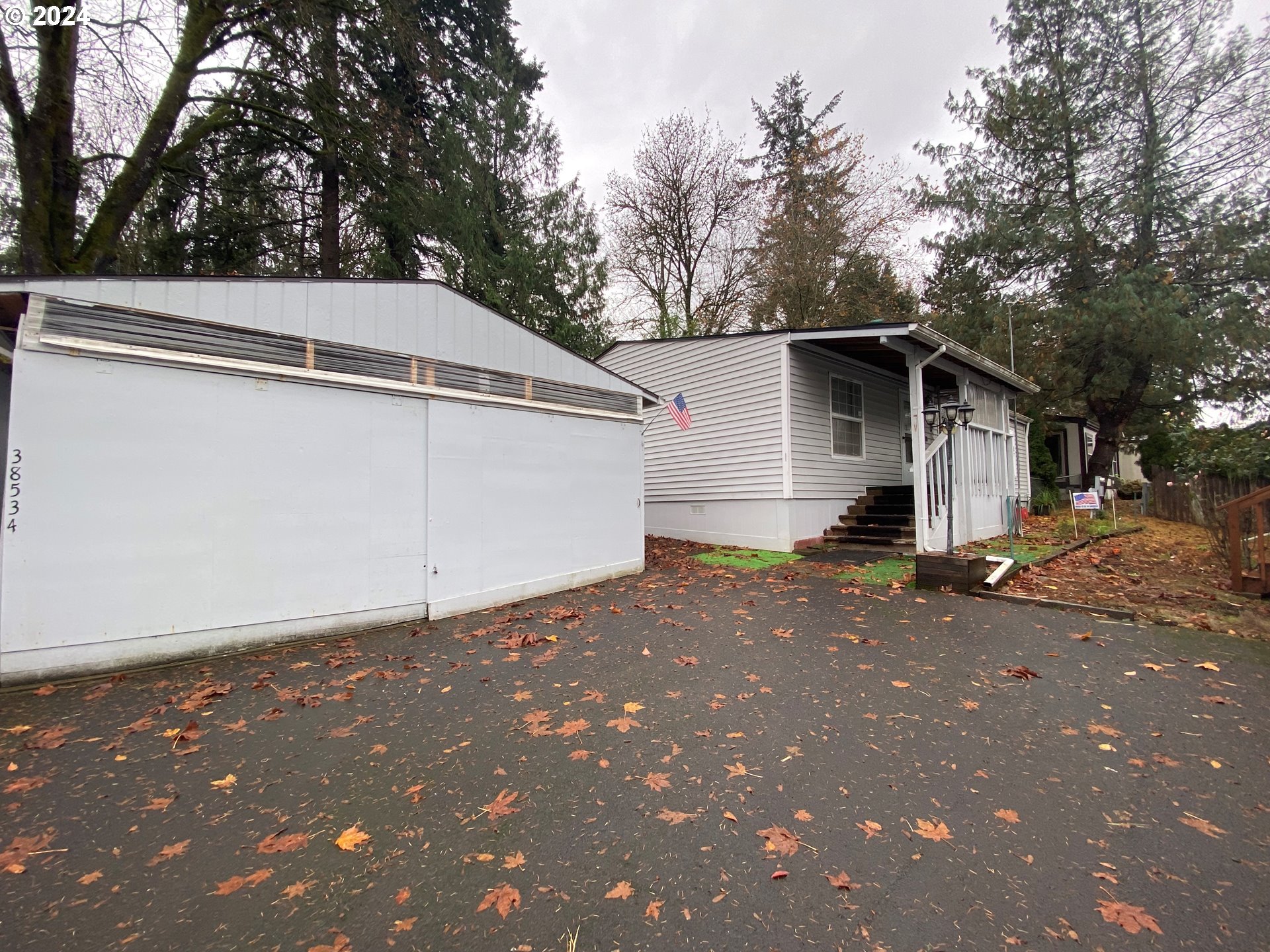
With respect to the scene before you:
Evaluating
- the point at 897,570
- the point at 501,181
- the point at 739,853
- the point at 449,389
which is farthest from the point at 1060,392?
the point at 739,853

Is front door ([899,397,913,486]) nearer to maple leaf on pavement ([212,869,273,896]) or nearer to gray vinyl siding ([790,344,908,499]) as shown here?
gray vinyl siding ([790,344,908,499])

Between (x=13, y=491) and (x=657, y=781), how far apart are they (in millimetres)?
5066

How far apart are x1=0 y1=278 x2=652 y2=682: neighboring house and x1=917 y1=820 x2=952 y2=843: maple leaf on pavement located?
5.07m

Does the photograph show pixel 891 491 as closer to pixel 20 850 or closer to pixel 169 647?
pixel 169 647

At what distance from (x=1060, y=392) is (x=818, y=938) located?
20.1 m

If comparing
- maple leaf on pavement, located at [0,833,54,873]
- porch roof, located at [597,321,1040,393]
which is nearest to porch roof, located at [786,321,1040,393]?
porch roof, located at [597,321,1040,393]

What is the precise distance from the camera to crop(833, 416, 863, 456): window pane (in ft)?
36.3

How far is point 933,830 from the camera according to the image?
2.41 metres

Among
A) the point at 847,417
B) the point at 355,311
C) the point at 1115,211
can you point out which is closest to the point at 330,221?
the point at 355,311

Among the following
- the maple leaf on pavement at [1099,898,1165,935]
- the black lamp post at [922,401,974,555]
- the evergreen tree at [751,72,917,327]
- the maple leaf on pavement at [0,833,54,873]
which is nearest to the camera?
the maple leaf on pavement at [1099,898,1165,935]

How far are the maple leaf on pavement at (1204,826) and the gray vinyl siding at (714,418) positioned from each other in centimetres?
756

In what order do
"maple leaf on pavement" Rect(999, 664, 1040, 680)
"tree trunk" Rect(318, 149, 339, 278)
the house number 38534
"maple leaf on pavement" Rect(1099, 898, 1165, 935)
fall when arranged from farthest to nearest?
1. "tree trunk" Rect(318, 149, 339, 278)
2. "maple leaf on pavement" Rect(999, 664, 1040, 680)
3. the house number 38534
4. "maple leaf on pavement" Rect(1099, 898, 1165, 935)

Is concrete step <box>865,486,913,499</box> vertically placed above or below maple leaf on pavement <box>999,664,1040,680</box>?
above

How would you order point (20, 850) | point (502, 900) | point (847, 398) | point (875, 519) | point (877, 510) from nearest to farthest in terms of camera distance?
point (502, 900)
point (20, 850)
point (875, 519)
point (877, 510)
point (847, 398)
